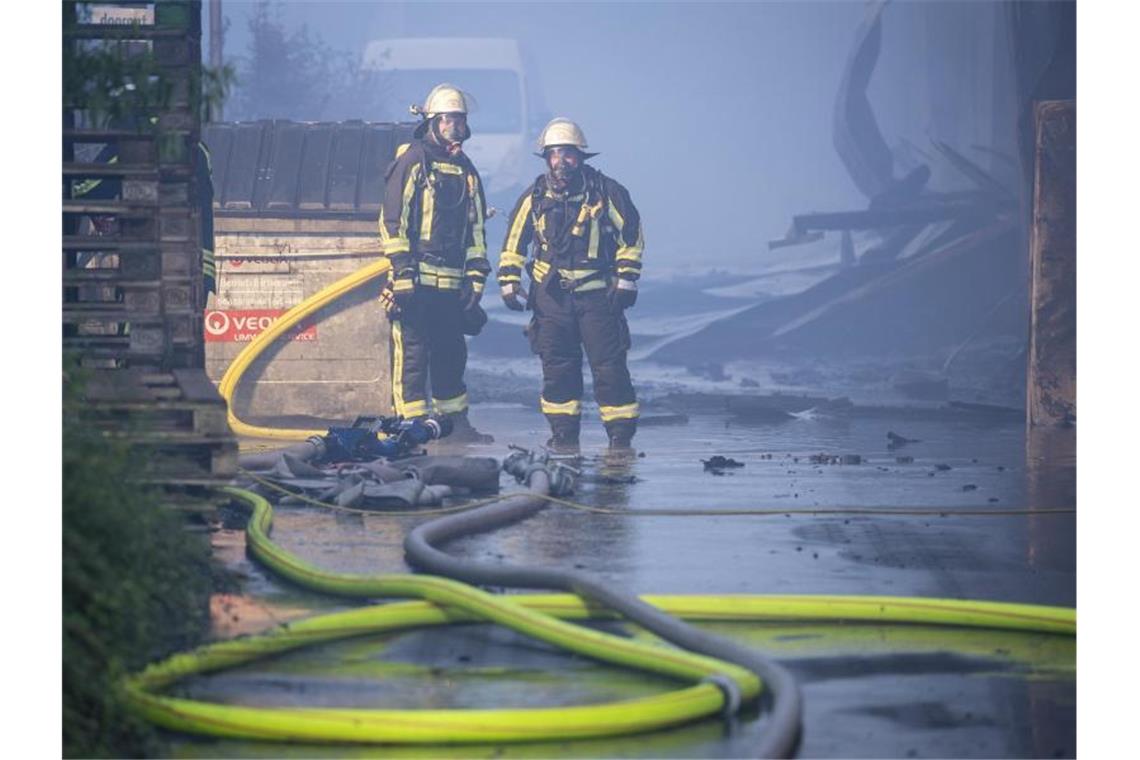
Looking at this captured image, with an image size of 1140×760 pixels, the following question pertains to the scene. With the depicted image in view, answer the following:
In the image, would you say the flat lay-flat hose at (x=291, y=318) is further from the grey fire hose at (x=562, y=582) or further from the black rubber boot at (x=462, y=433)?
the grey fire hose at (x=562, y=582)

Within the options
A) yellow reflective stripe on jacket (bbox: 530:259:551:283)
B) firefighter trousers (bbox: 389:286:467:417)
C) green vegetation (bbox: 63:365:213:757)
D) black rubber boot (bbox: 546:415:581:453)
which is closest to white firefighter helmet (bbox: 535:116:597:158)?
yellow reflective stripe on jacket (bbox: 530:259:551:283)

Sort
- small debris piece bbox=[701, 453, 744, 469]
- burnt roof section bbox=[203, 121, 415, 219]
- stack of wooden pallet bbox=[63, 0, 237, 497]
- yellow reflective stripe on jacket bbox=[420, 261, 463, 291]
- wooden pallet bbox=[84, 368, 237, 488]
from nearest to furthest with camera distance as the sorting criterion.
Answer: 1. wooden pallet bbox=[84, 368, 237, 488]
2. stack of wooden pallet bbox=[63, 0, 237, 497]
3. small debris piece bbox=[701, 453, 744, 469]
4. yellow reflective stripe on jacket bbox=[420, 261, 463, 291]
5. burnt roof section bbox=[203, 121, 415, 219]

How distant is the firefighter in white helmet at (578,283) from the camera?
13.0 metres

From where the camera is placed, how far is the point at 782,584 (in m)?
7.41

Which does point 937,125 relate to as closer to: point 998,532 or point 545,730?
point 998,532

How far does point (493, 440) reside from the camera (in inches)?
518

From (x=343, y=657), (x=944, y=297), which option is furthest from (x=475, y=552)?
(x=944, y=297)

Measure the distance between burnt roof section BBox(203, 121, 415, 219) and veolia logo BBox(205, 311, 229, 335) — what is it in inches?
29.9

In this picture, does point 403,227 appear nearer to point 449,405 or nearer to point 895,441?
point 449,405

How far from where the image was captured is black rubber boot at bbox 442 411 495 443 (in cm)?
1310

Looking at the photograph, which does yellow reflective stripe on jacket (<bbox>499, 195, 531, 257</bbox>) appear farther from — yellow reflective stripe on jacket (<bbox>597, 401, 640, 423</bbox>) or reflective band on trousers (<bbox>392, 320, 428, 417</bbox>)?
yellow reflective stripe on jacket (<bbox>597, 401, 640, 423</bbox>)

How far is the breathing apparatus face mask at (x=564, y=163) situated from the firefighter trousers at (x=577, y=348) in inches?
30.3

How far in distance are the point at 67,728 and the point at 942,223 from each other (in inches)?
781

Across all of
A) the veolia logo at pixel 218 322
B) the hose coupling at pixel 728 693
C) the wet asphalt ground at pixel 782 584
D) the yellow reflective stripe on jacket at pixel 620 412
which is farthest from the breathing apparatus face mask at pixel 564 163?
the hose coupling at pixel 728 693
